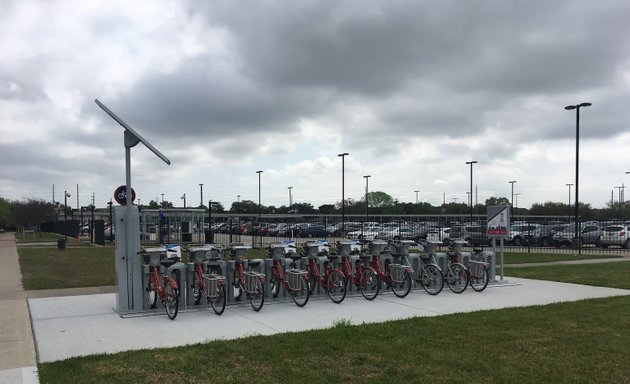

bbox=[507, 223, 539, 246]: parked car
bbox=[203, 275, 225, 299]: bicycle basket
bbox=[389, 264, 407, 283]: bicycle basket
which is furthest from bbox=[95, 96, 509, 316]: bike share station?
bbox=[507, 223, 539, 246]: parked car

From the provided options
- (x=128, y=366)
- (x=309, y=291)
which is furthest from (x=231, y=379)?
(x=309, y=291)

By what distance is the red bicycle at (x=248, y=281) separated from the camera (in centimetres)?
847

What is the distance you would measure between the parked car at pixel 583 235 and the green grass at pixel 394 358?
24.8m

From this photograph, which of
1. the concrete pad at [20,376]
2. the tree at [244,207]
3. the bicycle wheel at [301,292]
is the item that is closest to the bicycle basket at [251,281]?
the bicycle wheel at [301,292]

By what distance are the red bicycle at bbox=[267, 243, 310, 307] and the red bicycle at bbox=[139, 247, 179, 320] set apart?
6.02ft

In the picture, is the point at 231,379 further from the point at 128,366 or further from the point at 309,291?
the point at 309,291

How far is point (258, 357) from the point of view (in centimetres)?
553

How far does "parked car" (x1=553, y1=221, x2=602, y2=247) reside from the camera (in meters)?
29.2

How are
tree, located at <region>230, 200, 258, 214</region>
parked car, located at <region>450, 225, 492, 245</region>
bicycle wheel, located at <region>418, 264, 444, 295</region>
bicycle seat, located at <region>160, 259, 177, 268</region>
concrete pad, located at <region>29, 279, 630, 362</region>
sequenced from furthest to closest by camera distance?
tree, located at <region>230, 200, 258, 214</region>, parked car, located at <region>450, 225, 492, 245</region>, bicycle wheel, located at <region>418, 264, 444, 295</region>, bicycle seat, located at <region>160, 259, 177, 268</region>, concrete pad, located at <region>29, 279, 630, 362</region>

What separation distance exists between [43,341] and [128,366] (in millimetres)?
1947

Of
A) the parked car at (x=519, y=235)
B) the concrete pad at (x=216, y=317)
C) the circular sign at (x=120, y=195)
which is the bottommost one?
the parked car at (x=519, y=235)

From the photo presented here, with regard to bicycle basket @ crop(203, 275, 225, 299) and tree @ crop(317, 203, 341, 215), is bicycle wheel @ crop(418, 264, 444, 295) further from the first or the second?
tree @ crop(317, 203, 341, 215)

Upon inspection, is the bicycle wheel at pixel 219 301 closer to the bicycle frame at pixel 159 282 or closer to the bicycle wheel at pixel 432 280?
the bicycle frame at pixel 159 282

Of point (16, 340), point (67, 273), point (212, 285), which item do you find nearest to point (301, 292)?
point (212, 285)
